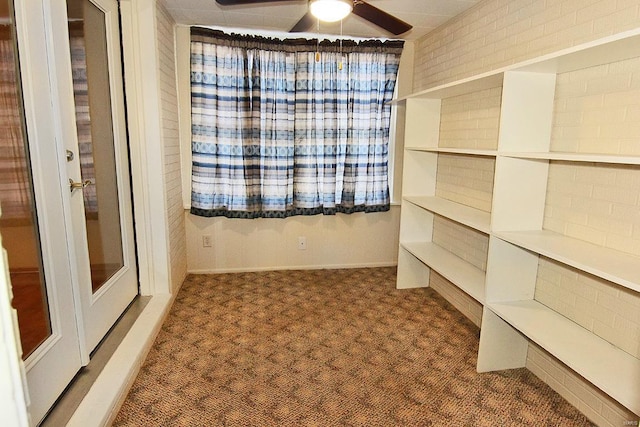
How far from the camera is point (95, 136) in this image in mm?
2328

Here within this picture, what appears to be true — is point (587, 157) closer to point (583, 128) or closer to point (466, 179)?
point (583, 128)

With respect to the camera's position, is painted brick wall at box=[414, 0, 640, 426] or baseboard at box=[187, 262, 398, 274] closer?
painted brick wall at box=[414, 0, 640, 426]

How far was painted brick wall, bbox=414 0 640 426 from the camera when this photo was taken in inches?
Answer: 67.2

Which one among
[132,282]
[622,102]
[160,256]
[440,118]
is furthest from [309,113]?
[622,102]

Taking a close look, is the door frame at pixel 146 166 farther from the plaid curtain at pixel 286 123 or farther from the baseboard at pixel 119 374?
the plaid curtain at pixel 286 123

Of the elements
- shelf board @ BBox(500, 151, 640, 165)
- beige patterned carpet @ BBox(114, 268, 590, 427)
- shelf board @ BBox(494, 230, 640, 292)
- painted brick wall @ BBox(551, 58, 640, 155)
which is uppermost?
painted brick wall @ BBox(551, 58, 640, 155)

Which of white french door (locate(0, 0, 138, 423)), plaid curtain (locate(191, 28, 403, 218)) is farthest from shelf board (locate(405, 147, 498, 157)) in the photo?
white french door (locate(0, 0, 138, 423))

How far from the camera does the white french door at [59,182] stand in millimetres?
1594

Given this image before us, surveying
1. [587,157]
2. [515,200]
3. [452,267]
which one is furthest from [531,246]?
[452,267]

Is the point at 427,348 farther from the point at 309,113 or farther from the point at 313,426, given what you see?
the point at 309,113

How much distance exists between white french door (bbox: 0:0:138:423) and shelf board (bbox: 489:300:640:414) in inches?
86.9

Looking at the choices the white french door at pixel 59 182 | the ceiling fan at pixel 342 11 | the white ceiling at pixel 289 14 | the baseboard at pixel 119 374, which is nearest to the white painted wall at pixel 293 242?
the baseboard at pixel 119 374

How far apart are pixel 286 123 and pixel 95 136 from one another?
1.64m

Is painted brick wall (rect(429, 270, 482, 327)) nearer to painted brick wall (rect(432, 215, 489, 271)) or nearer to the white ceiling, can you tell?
painted brick wall (rect(432, 215, 489, 271))
